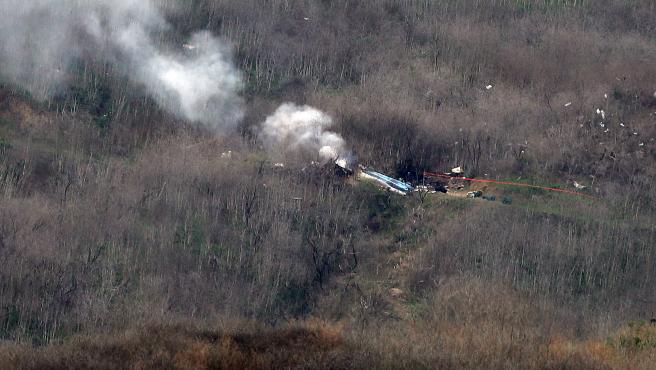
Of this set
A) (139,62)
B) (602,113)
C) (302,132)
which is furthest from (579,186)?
(139,62)

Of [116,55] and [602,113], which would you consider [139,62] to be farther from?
[602,113]

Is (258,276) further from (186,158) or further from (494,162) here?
(494,162)

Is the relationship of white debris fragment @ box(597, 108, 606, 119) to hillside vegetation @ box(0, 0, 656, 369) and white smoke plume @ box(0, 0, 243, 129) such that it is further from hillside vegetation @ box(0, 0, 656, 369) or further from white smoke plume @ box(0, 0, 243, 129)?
white smoke plume @ box(0, 0, 243, 129)

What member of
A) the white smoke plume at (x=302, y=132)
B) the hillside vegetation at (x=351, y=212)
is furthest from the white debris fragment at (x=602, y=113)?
the white smoke plume at (x=302, y=132)

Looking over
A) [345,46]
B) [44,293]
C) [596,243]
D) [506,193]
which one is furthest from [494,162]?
[44,293]

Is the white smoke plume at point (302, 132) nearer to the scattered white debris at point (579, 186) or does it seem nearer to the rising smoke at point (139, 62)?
the rising smoke at point (139, 62)
